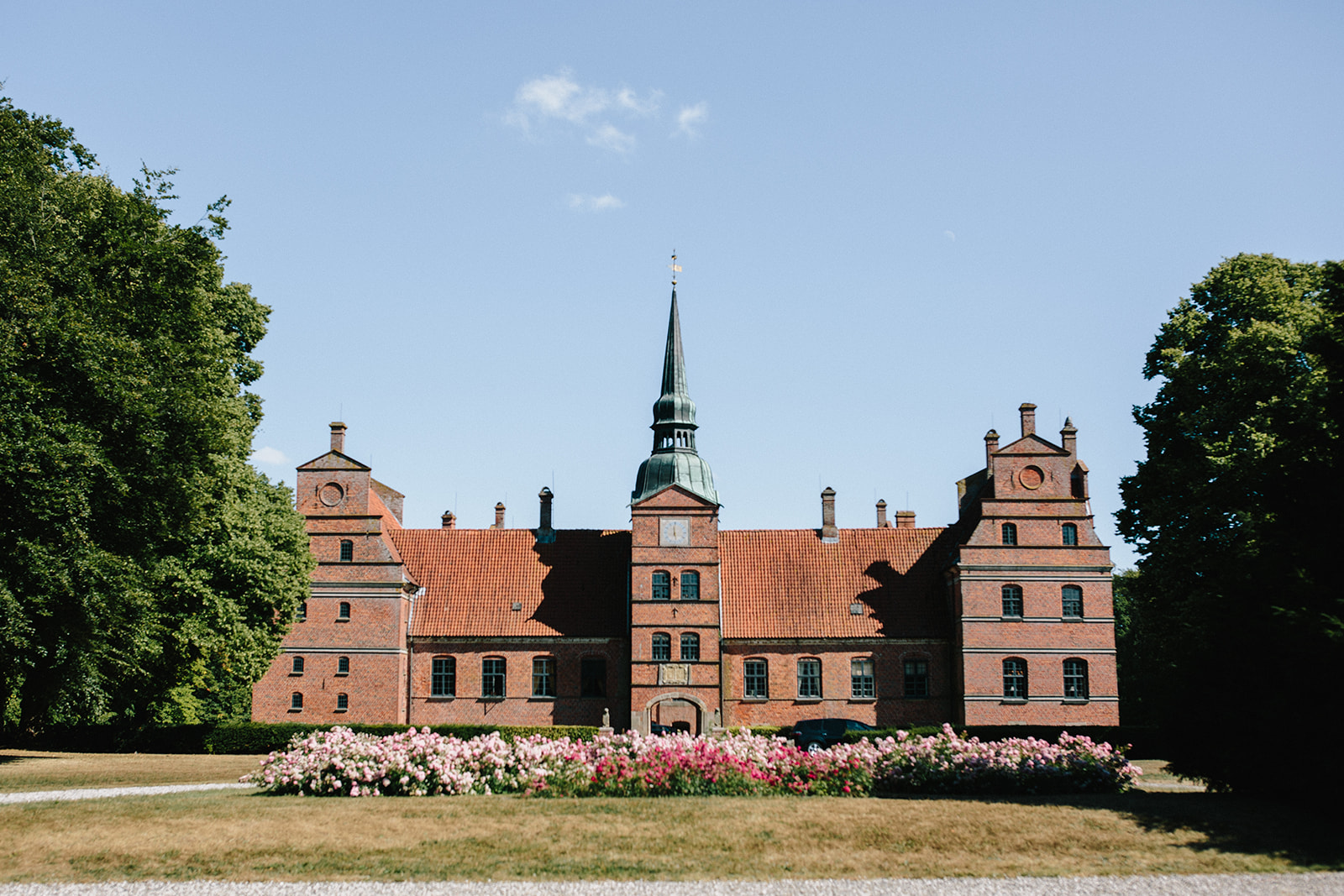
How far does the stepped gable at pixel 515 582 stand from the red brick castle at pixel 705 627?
0.31 ft

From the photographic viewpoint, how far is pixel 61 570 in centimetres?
2056

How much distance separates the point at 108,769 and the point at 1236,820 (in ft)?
75.7

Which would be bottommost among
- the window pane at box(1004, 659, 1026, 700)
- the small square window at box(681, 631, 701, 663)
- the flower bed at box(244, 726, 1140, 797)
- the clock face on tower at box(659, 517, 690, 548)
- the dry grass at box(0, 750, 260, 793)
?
the dry grass at box(0, 750, 260, 793)

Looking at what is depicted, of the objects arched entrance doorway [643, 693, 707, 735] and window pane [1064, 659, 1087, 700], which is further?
arched entrance doorway [643, 693, 707, 735]

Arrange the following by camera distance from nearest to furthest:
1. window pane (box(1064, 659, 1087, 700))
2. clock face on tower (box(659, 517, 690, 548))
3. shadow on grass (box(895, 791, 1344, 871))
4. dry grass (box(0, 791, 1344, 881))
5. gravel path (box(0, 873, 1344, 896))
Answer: gravel path (box(0, 873, 1344, 896))
dry grass (box(0, 791, 1344, 881))
shadow on grass (box(895, 791, 1344, 871))
window pane (box(1064, 659, 1087, 700))
clock face on tower (box(659, 517, 690, 548))

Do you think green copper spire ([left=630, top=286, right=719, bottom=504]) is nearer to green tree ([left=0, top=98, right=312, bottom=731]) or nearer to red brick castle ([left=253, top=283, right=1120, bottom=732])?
red brick castle ([left=253, top=283, right=1120, bottom=732])

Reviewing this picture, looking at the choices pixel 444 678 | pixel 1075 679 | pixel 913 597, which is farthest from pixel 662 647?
pixel 1075 679

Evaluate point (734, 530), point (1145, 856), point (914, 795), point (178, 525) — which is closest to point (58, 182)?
point (178, 525)

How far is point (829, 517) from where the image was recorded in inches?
1726

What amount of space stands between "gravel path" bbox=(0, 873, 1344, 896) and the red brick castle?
984 inches

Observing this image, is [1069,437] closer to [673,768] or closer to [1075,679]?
[1075,679]

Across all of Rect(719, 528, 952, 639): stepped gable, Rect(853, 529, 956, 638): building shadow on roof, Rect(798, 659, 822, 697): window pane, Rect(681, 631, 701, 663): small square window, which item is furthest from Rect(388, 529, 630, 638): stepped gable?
Rect(853, 529, 956, 638): building shadow on roof

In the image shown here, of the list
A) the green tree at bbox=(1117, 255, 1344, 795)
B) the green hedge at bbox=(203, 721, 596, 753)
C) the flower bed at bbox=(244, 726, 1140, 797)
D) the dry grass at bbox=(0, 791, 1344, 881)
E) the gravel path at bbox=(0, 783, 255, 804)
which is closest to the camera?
the dry grass at bbox=(0, 791, 1344, 881)

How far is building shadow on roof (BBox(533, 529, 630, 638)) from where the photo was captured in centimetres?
4084
